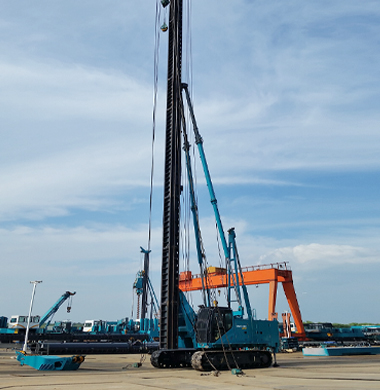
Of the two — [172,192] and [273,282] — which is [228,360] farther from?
[273,282]

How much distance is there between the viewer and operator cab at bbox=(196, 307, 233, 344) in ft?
64.2

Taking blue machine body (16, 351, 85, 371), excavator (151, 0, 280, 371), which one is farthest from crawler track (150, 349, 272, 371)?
blue machine body (16, 351, 85, 371)

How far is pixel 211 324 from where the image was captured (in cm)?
1967

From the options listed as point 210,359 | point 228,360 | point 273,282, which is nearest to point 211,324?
point 228,360

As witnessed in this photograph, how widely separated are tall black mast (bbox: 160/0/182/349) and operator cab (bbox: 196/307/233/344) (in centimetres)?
156

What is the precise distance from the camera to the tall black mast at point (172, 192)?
20.9 meters

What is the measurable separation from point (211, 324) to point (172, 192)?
299 inches

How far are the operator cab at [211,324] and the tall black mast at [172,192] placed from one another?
5.11 feet

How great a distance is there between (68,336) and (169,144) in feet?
119

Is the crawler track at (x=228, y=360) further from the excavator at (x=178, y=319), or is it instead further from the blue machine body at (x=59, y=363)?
the blue machine body at (x=59, y=363)

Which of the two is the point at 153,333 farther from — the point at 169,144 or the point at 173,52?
the point at 173,52

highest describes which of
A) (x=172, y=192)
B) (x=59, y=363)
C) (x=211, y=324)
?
(x=172, y=192)

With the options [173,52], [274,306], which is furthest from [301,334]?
[173,52]

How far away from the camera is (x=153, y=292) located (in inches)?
2645
